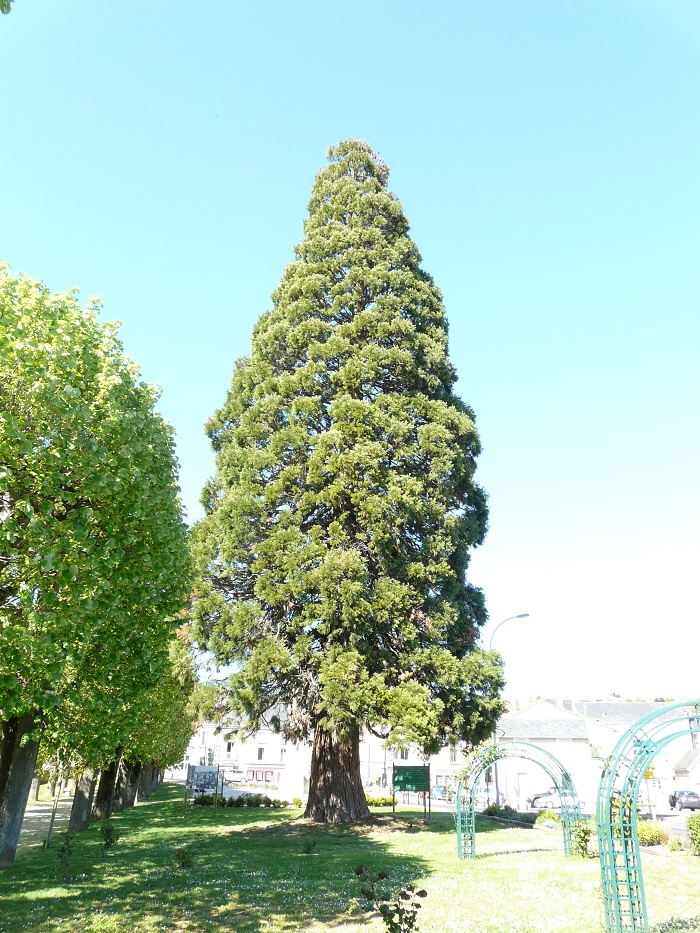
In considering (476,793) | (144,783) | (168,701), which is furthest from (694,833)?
(144,783)


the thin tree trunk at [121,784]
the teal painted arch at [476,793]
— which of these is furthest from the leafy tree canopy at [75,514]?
the thin tree trunk at [121,784]

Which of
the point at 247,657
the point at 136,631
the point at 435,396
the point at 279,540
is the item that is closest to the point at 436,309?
the point at 435,396

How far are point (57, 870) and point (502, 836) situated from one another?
14.2 m

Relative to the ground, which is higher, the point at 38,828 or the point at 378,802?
the point at 38,828

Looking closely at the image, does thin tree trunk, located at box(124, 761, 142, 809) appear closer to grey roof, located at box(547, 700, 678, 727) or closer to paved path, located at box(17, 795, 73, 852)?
paved path, located at box(17, 795, 73, 852)

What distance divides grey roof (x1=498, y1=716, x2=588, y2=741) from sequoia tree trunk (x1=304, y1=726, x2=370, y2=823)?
3686 cm

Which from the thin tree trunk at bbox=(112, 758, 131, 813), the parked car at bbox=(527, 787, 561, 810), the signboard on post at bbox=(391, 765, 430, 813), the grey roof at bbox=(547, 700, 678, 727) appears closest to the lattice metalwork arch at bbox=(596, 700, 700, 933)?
the signboard on post at bbox=(391, 765, 430, 813)

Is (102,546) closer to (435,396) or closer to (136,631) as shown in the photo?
(136,631)

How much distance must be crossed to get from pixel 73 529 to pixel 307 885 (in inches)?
322

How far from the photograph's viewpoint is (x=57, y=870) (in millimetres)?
13375

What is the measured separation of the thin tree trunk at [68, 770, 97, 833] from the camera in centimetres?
2183

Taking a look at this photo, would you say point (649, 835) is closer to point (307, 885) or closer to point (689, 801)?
point (307, 885)

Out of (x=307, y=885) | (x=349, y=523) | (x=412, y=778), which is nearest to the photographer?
(x=307, y=885)

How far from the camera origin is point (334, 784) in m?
22.2
